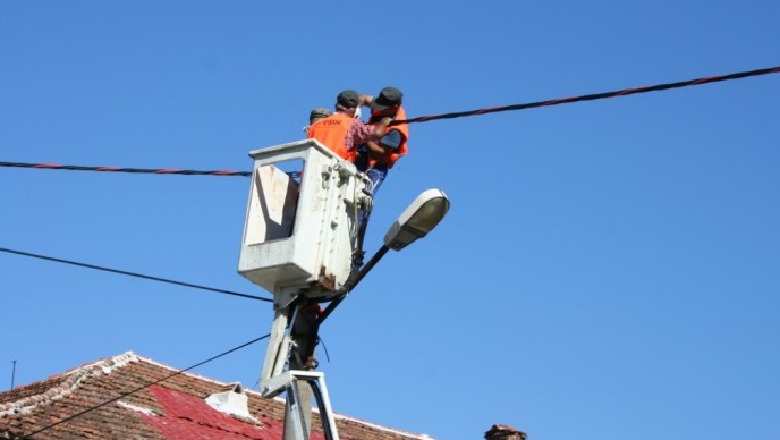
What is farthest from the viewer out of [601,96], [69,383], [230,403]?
[230,403]

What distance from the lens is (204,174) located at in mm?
10344

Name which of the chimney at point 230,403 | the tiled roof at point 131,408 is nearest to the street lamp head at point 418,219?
the tiled roof at point 131,408

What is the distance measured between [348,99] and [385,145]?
0.61m

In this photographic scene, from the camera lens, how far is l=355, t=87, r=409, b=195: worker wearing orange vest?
967cm

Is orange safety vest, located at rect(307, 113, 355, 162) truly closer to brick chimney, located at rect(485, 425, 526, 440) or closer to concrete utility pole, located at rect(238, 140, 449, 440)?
concrete utility pole, located at rect(238, 140, 449, 440)

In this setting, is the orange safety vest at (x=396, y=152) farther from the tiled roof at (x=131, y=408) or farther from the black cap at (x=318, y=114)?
the tiled roof at (x=131, y=408)

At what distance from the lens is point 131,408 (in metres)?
16.5

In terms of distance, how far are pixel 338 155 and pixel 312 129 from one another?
499mm

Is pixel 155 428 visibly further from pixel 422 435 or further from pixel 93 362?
pixel 422 435

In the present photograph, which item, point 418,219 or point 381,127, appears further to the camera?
point 381,127

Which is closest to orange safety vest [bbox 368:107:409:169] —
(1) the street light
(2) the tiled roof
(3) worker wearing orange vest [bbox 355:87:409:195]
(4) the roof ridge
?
(3) worker wearing orange vest [bbox 355:87:409:195]

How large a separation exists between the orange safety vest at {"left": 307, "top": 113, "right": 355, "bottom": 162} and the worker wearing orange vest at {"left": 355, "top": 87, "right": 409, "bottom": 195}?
12 centimetres

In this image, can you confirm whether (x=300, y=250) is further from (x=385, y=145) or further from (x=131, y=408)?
(x=131, y=408)

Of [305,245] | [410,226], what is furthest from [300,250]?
[410,226]
